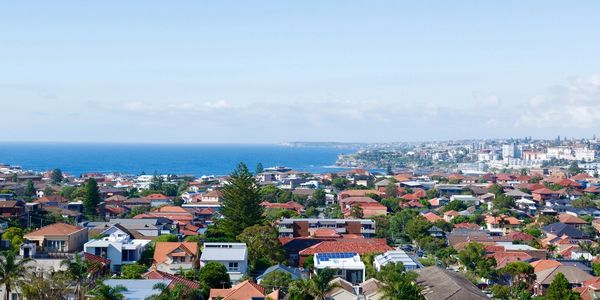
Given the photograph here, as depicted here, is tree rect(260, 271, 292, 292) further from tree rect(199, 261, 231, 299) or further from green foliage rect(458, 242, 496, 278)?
green foliage rect(458, 242, 496, 278)

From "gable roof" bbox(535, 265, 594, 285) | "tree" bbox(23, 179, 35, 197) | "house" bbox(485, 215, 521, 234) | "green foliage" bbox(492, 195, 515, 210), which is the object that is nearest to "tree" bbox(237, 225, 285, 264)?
"gable roof" bbox(535, 265, 594, 285)

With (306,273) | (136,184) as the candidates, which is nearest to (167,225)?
(306,273)

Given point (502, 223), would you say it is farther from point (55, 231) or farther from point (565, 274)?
point (55, 231)

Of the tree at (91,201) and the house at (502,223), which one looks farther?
the tree at (91,201)

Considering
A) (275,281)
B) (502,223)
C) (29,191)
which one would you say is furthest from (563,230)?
(29,191)

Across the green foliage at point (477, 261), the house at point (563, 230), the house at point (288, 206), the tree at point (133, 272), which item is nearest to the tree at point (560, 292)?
the green foliage at point (477, 261)

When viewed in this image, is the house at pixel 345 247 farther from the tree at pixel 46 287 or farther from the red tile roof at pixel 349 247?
the tree at pixel 46 287
